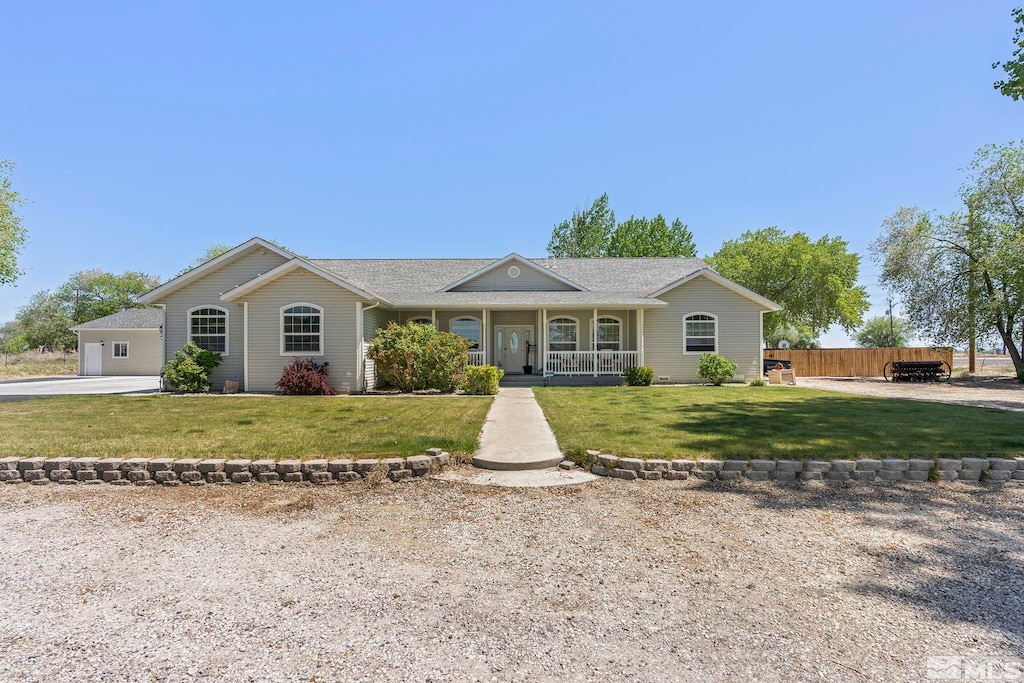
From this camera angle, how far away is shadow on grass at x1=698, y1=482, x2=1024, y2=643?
3125 mm

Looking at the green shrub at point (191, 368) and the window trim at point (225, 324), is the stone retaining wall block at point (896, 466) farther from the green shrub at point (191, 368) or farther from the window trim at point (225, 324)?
the window trim at point (225, 324)

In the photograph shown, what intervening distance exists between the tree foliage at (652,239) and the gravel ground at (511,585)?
37.4 metres

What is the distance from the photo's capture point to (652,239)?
136 feet

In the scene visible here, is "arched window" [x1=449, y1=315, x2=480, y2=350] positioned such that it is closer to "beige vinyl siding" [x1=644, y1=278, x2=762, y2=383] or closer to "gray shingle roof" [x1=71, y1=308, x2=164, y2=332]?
"beige vinyl siding" [x1=644, y1=278, x2=762, y2=383]

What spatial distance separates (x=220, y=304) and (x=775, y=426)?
1621 centimetres

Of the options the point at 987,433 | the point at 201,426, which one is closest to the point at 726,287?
the point at 987,433

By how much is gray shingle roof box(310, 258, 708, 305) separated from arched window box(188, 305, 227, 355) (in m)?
4.53

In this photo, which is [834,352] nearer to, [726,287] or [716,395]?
[726,287]

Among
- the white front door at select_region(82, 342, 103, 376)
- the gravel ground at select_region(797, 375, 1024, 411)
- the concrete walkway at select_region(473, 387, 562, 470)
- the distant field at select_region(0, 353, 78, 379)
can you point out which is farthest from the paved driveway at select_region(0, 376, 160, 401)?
the gravel ground at select_region(797, 375, 1024, 411)

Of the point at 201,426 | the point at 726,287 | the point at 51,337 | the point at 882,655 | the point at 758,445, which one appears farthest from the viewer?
the point at 51,337

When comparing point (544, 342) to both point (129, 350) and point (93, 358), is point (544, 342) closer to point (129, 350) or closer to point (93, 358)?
point (129, 350)

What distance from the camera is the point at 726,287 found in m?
18.2

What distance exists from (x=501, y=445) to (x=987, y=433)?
7.60 m

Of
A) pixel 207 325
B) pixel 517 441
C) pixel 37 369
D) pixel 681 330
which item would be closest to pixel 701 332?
pixel 681 330
